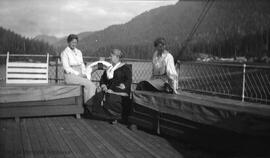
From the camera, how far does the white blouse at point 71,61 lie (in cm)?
512

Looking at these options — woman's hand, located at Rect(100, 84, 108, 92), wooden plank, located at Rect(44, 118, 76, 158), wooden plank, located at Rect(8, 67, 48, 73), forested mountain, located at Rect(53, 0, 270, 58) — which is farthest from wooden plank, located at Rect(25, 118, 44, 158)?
forested mountain, located at Rect(53, 0, 270, 58)

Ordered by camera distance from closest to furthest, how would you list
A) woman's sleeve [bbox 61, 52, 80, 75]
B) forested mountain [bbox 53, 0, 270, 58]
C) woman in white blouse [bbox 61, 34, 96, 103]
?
woman in white blouse [bbox 61, 34, 96, 103] → woman's sleeve [bbox 61, 52, 80, 75] → forested mountain [bbox 53, 0, 270, 58]

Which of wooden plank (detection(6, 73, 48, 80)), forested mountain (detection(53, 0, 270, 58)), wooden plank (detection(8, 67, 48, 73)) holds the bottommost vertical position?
wooden plank (detection(6, 73, 48, 80))

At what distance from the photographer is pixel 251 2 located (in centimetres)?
3338

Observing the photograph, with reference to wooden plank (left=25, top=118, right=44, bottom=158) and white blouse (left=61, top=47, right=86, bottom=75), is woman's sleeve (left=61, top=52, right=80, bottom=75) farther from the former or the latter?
wooden plank (left=25, top=118, right=44, bottom=158)

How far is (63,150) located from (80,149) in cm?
16

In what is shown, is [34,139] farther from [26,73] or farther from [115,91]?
[26,73]

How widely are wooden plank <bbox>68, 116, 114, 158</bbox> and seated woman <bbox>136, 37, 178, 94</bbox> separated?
96cm

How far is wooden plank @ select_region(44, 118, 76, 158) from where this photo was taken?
10.5ft

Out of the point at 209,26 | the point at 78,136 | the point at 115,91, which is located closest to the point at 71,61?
the point at 115,91

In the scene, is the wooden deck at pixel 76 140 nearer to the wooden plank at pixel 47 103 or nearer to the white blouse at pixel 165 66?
the wooden plank at pixel 47 103

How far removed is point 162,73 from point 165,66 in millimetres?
119

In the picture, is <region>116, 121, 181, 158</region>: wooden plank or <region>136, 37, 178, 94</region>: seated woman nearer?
<region>116, 121, 181, 158</region>: wooden plank

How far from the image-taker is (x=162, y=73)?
4582 mm
